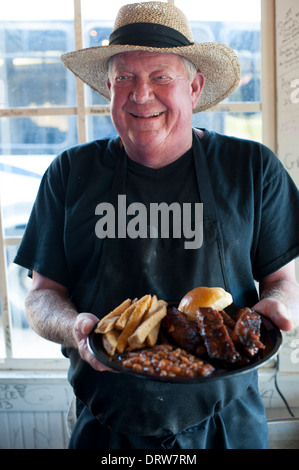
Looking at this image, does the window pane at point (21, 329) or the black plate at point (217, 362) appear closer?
the black plate at point (217, 362)

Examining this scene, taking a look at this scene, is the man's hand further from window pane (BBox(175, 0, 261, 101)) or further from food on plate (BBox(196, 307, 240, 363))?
window pane (BBox(175, 0, 261, 101))

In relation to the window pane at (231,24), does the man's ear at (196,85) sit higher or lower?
lower

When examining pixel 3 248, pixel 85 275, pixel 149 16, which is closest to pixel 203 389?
→ pixel 85 275

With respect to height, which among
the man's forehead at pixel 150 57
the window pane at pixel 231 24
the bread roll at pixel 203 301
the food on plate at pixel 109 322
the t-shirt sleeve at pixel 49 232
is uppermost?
the window pane at pixel 231 24

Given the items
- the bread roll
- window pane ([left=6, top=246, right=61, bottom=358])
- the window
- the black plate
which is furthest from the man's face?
window pane ([left=6, top=246, right=61, bottom=358])

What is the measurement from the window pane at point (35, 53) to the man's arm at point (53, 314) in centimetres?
117

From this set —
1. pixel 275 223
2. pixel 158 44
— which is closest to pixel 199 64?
pixel 158 44

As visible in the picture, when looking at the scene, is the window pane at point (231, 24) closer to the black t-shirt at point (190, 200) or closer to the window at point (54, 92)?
the window at point (54, 92)

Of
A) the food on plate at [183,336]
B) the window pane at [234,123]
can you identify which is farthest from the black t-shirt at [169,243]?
the window pane at [234,123]

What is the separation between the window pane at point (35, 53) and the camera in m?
2.22

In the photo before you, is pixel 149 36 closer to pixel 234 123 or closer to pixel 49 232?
pixel 49 232

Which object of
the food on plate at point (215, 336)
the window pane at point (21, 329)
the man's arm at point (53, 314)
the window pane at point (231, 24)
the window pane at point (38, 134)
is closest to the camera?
the food on plate at point (215, 336)

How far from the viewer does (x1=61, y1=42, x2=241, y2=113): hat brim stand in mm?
1421

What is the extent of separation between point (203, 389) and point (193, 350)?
333 mm
